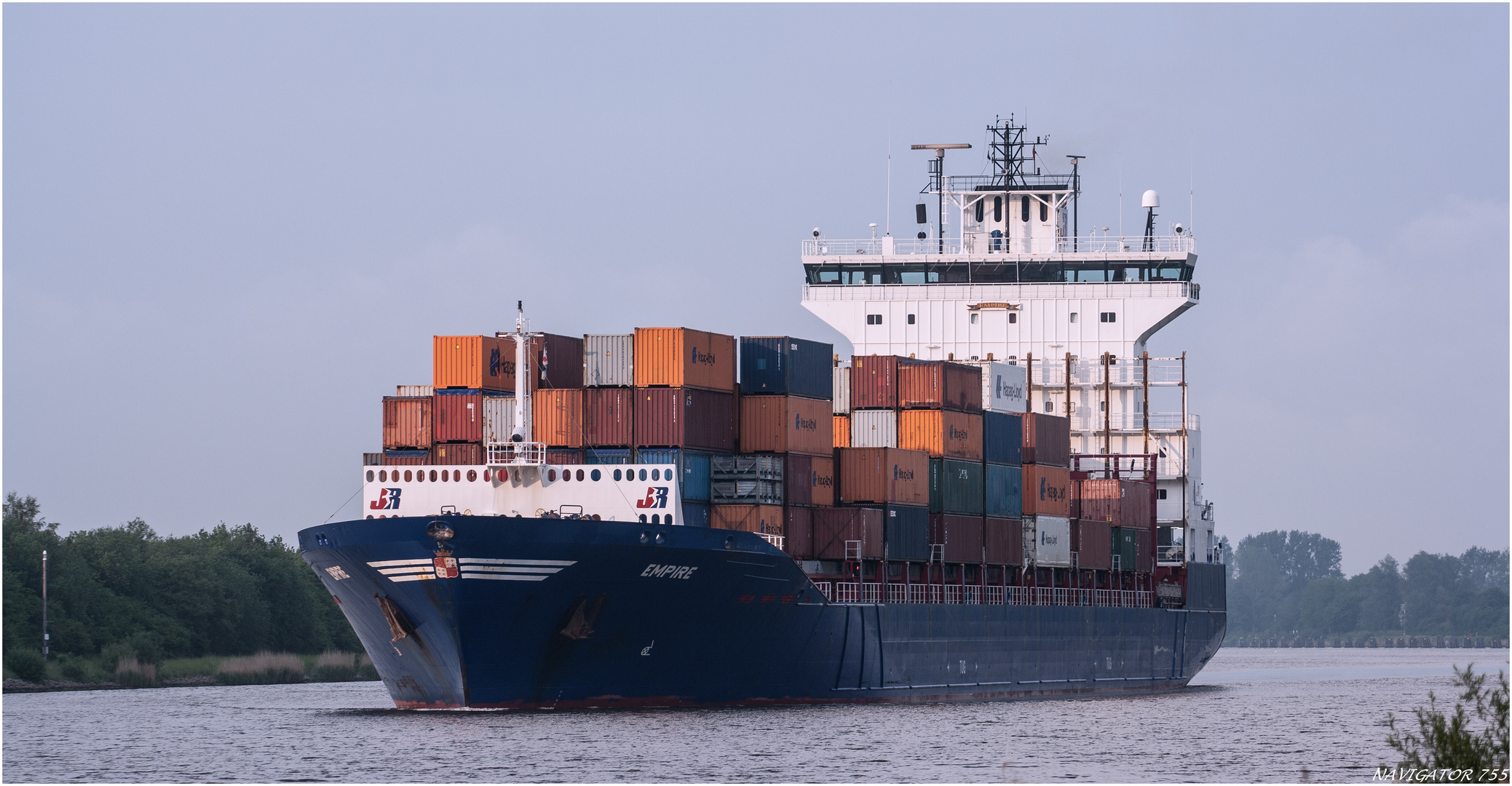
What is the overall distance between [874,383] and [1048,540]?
7330 mm

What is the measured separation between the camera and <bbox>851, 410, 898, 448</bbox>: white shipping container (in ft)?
148

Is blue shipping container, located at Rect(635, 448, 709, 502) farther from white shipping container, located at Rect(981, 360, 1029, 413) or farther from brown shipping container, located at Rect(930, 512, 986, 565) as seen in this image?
white shipping container, located at Rect(981, 360, 1029, 413)

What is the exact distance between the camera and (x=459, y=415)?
130ft

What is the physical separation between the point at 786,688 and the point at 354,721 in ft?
29.4

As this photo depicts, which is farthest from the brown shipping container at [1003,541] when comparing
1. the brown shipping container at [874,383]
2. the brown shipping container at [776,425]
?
the brown shipping container at [776,425]

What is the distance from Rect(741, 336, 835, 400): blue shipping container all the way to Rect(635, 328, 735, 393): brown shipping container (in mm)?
1711

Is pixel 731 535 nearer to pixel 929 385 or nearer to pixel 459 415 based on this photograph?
pixel 459 415

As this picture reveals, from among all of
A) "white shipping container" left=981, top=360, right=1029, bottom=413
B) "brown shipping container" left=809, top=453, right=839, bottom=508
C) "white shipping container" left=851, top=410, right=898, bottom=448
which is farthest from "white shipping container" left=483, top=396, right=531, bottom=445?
"white shipping container" left=981, top=360, right=1029, bottom=413

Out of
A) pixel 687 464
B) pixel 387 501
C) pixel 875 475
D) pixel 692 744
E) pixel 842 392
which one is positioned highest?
pixel 842 392

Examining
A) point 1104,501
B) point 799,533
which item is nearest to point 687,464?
point 799,533

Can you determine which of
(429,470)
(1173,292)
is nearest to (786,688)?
(429,470)

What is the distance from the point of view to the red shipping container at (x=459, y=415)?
39312 mm

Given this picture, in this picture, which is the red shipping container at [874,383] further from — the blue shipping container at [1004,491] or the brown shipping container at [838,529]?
the brown shipping container at [838,529]

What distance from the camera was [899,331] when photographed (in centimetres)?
5919
